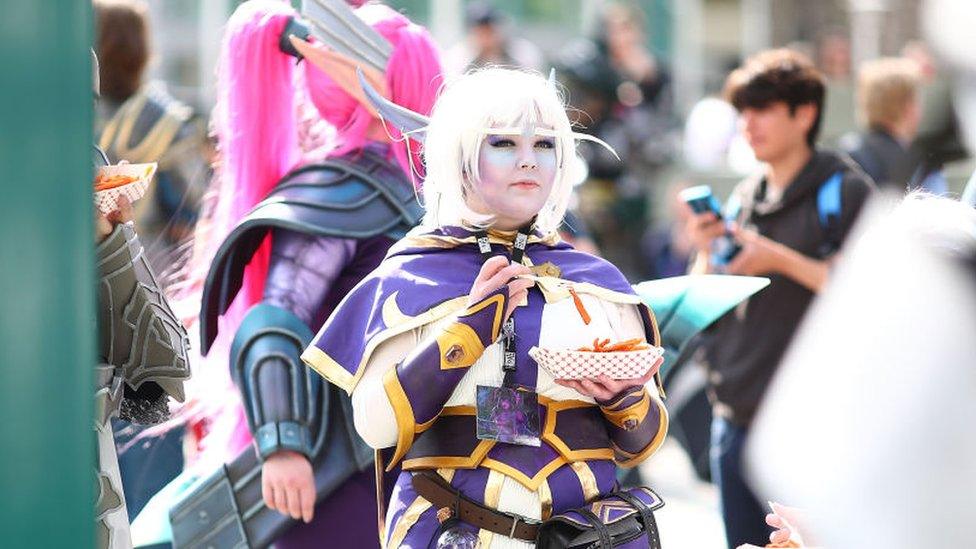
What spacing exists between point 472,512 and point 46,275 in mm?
1299

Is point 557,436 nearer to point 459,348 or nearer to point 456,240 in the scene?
point 459,348

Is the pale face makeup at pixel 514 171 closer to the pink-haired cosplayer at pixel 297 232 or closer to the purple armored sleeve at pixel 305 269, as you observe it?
the pink-haired cosplayer at pixel 297 232

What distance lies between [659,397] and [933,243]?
1.67m

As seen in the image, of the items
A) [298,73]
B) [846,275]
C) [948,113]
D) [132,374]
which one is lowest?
[132,374]

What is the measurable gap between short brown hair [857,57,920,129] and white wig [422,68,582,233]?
3.78 meters

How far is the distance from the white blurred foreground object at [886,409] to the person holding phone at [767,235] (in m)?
3.38

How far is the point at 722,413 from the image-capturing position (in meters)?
5.14

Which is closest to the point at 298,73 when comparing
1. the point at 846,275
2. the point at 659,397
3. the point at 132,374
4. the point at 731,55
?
the point at 132,374

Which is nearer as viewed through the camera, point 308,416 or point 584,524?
point 584,524

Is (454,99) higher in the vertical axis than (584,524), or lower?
higher

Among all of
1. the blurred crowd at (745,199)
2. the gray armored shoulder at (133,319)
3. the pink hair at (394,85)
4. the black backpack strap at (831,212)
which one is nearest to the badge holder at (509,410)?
the blurred crowd at (745,199)

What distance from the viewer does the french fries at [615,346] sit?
2961 mm

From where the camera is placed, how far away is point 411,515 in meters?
3.12

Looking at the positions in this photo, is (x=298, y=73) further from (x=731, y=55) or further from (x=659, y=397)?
(x=731, y=55)
